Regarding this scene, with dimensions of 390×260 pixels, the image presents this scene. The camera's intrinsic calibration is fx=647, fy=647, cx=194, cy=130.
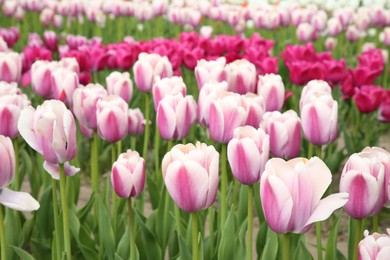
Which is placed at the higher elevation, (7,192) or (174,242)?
(7,192)

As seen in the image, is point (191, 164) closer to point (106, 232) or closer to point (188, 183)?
point (188, 183)

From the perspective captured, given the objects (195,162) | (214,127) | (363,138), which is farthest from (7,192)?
(363,138)

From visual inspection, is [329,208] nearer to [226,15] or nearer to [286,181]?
[286,181]

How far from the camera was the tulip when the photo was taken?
1.64 metres

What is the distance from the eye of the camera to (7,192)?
5.59 feet

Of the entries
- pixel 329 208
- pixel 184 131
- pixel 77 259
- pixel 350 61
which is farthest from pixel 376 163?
pixel 350 61

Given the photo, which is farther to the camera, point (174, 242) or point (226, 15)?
point (226, 15)

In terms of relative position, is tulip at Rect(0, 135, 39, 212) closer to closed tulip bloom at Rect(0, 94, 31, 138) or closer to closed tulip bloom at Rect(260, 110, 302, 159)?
closed tulip bloom at Rect(0, 94, 31, 138)

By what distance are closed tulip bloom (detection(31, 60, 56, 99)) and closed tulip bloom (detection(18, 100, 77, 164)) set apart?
1.23 meters

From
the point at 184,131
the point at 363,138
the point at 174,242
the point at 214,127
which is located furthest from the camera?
the point at 363,138

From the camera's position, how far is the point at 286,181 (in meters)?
1.39

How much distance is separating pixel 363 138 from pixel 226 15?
3.93 metres

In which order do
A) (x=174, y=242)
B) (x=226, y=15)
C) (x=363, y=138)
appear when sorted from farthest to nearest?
(x=226, y=15), (x=363, y=138), (x=174, y=242)

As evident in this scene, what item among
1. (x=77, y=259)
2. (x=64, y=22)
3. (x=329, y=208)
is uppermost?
(x=329, y=208)
